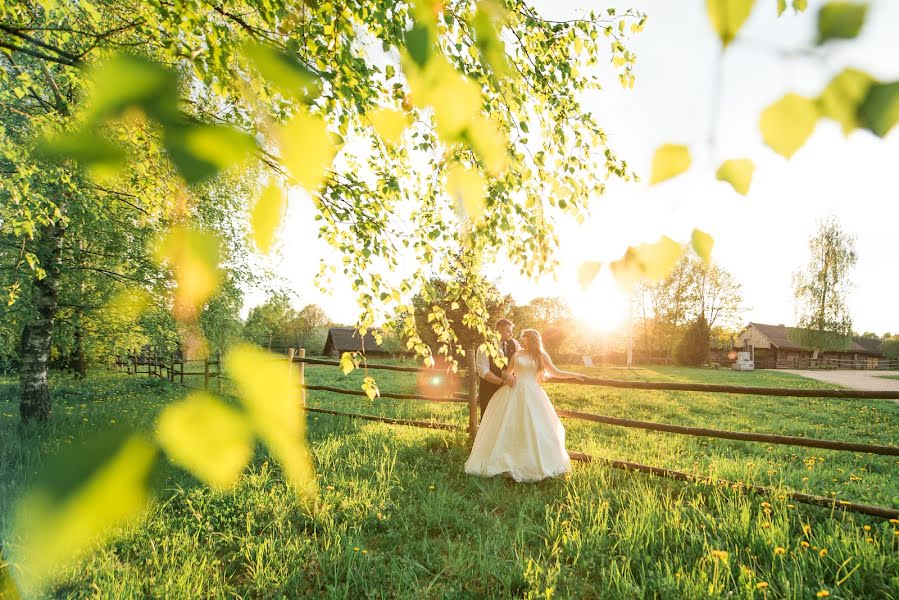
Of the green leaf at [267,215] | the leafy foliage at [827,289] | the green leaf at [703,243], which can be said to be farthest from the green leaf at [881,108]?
the leafy foliage at [827,289]

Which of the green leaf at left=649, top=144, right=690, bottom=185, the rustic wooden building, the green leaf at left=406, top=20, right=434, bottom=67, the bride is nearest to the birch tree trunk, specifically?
the bride

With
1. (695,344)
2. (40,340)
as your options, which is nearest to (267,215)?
(40,340)

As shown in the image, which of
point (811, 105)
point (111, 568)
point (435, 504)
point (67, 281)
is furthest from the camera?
point (67, 281)

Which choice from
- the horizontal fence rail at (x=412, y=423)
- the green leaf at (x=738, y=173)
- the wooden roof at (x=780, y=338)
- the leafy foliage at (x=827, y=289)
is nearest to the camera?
the green leaf at (x=738, y=173)

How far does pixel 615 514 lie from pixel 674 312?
44.7m

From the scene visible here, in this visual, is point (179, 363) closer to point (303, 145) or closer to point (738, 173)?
point (303, 145)

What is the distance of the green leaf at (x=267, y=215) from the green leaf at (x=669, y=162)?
2.33 ft

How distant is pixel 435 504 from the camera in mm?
3998

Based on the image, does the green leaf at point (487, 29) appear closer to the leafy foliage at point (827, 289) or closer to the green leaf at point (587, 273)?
the green leaf at point (587, 273)

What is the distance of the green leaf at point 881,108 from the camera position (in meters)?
0.72

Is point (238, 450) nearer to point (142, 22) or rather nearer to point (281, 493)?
point (142, 22)

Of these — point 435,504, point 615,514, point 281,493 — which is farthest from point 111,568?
point 615,514

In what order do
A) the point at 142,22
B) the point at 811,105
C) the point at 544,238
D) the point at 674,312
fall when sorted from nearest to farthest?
1. the point at 811,105
2. the point at 142,22
3. the point at 544,238
4. the point at 674,312

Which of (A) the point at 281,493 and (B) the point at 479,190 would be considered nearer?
(B) the point at 479,190
